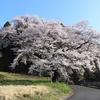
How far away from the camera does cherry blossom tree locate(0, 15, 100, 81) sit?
24641 mm

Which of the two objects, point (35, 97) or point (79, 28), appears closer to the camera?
point (35, 97)

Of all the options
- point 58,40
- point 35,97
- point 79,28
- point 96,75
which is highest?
point 79,28

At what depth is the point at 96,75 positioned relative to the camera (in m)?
45.1

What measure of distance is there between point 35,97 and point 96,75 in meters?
34.2

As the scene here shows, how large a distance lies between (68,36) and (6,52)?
15128 mm

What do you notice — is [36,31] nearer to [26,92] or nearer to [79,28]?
[79,28]

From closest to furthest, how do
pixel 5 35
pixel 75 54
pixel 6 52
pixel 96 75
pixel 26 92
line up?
1. pixel 26 92
2. pixel 75 54
3. pixel 5 35
4. pixel 6 52
5. pixel 96 75

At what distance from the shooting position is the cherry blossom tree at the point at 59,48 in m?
24.6

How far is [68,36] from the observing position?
88.1ft

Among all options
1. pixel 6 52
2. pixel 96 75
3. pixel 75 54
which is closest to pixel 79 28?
pixel 75 54

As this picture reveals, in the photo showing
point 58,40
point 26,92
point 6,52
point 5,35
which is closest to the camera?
point 26,92

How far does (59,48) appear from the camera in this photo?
2666 cm

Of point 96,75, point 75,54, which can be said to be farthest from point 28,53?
point 96,75

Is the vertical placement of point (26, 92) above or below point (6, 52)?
below
